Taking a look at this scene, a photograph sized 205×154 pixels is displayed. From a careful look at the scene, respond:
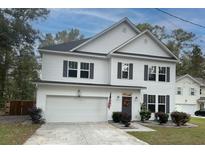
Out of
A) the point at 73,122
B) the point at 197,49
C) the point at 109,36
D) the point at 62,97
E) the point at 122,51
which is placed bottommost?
the point at 73,122

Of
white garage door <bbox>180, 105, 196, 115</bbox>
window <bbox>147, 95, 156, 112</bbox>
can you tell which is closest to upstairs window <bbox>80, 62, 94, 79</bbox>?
window <bbox>147, 95, 156, 112</bbox>

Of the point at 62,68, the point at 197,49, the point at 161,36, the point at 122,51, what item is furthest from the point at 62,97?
the point at 197,49

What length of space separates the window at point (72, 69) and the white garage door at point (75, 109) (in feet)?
7.06

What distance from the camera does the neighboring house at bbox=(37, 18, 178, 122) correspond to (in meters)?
18.2

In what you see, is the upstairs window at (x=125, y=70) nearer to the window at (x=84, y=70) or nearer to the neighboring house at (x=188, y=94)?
the window at (x=84, y=70)

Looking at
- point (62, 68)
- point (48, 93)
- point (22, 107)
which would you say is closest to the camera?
point (48, 93)

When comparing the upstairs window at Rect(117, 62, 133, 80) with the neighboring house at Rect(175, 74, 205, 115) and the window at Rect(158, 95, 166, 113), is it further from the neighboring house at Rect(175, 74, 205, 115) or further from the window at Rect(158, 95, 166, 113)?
the neighboring house at Rect(175, 74, 205, 115)

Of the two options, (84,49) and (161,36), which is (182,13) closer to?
(84,49)

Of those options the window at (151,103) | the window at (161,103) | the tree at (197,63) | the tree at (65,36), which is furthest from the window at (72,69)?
the tree at (197,63)

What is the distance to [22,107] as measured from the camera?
25.0 m

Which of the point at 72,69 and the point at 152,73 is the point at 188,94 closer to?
the point at 152,73

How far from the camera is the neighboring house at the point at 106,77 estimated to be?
1822cm
